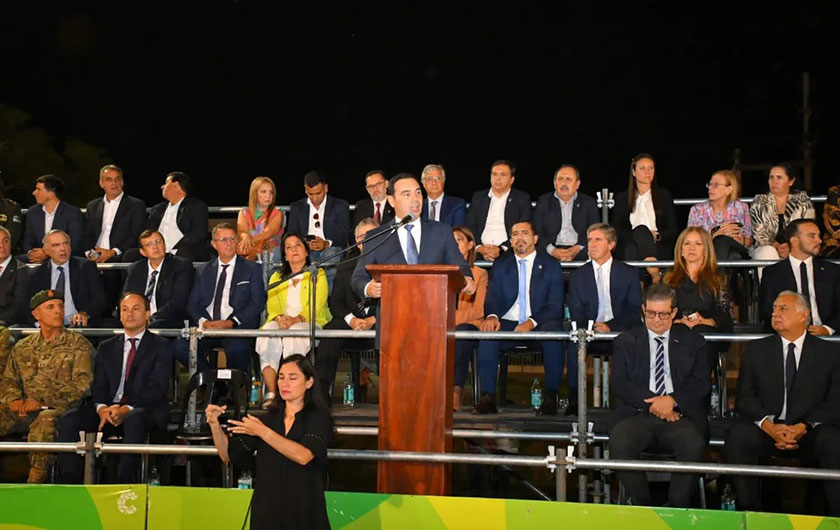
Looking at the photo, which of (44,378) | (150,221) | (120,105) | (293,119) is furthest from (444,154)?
(44,378)

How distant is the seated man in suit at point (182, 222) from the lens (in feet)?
28.5

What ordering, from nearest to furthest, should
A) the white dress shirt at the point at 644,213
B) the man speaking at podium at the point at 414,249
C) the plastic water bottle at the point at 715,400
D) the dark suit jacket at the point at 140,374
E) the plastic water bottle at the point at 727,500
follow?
the man speaking at podium at the point at 414,249
the plastic water bottle at the point at 727,500
the dark suit jacket at the point at 140,374
the plastic water bottle at the point at 715,400
the white dress shirt at the point at 644,213

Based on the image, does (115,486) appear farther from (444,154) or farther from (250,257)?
(444,154)

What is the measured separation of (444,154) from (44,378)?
15697 mm

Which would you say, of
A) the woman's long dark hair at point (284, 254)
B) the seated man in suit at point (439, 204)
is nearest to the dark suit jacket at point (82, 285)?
the woman's long dark hair at point (284, 254)

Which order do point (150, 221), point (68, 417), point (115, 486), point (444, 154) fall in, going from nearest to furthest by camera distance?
point (115, 486)
point (68, 417)
point (150, 221)
point (444, 154)

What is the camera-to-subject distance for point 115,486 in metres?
5.15

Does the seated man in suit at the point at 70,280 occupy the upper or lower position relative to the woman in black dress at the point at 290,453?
upper

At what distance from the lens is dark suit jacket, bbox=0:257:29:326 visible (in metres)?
7.93

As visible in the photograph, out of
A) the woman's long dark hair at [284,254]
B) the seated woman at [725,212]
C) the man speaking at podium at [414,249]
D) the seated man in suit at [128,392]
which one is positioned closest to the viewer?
the man speaking at podium at [414,249]

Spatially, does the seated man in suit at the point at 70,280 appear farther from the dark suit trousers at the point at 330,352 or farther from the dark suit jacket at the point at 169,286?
the dark suit trousers at the point at 330,352

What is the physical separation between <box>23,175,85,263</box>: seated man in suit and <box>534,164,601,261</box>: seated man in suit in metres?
3.99

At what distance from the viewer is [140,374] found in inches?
258

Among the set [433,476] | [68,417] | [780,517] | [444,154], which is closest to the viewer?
[780,517]
